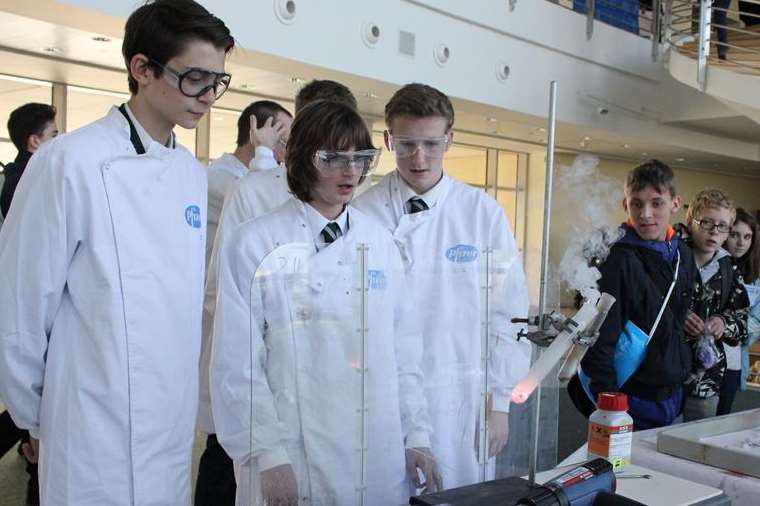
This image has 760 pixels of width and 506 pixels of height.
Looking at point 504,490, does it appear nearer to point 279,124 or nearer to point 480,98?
point 279,124

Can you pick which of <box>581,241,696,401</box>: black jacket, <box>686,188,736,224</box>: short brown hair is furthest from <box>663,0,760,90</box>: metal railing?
<box>581,241,696,401</box>: black jacket

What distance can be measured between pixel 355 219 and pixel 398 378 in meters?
0.29

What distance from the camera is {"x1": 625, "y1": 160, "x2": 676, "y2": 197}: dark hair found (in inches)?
76.8

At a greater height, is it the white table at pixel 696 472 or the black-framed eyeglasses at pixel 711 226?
the black-framed eyeglasses at pixel 711 226

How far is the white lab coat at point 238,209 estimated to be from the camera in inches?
75.0

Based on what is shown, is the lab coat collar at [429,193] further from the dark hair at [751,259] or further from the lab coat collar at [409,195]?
the dark hair at [751,259]

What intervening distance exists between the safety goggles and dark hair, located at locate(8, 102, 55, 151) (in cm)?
194

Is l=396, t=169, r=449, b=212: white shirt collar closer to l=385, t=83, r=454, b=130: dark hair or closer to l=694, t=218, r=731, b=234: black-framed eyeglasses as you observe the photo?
l=385, t=83, r=454, b=130: dark hair

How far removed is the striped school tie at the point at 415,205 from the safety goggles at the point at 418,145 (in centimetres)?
10

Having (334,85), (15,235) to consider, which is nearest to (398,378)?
(15,235)

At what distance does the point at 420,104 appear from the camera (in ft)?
5.24

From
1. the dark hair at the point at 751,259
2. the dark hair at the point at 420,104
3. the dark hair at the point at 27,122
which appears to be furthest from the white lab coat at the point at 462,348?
the dark hair at the point at 751,259

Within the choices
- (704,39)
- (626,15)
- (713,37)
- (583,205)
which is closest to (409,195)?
(583,205)

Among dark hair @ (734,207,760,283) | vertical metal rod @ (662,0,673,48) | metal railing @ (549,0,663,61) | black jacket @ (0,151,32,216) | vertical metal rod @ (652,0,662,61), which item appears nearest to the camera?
black jacket @ (0,151,32,216)
